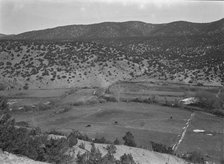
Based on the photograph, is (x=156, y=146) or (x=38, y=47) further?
(x=38, y=47)

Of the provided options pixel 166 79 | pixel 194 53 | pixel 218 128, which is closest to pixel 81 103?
pixel 218 128

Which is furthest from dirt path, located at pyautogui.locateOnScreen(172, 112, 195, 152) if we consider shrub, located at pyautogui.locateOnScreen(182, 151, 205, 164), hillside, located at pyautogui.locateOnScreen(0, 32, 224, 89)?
hillside, located at pyautogui.locateOnScreen(0, 32, 224, 89)

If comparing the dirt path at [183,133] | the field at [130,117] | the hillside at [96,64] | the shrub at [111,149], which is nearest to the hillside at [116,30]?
the hillside at [96,64]

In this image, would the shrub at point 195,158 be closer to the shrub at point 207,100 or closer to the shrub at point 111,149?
the shrub at point 111,149

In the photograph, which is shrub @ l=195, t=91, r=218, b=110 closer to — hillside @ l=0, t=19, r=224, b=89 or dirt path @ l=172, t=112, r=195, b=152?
dirt path @ l=172, t=112, r=195, b=152

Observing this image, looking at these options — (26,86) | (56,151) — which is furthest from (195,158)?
(26,86)

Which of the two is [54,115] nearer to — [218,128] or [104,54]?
[218,128]

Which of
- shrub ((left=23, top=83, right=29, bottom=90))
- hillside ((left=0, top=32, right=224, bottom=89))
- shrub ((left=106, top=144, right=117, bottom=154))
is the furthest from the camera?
hillside ((left=0, top=32, right=224, bottom=89))

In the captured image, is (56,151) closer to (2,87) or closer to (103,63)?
(2,87)
